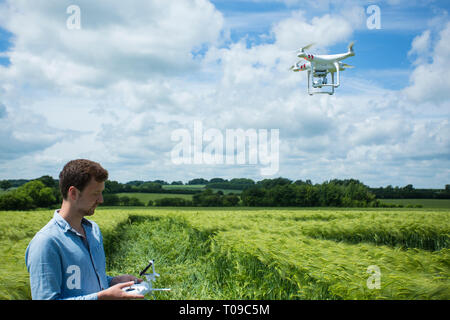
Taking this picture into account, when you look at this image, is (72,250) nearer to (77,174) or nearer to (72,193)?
(72,193)

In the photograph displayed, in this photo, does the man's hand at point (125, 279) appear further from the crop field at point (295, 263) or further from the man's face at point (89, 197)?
the crop field at point (295, 263)

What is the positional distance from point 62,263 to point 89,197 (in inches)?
16.6

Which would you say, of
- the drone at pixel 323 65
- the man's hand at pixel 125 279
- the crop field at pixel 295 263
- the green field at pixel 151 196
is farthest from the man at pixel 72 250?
the green field at pixel 151 196

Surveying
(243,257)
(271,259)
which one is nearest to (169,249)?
(243,257)

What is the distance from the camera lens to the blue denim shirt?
1.83 meters

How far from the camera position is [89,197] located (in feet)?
6.82

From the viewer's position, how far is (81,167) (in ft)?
6.68

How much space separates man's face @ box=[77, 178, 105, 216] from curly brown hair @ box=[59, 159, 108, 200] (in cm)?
3

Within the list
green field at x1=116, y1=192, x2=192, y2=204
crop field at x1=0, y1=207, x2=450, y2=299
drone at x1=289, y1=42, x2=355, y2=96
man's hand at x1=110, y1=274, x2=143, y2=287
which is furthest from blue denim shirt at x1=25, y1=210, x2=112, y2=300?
green field at x1=116, y1=192, x2=192, y2=204

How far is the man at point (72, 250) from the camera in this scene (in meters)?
1.84

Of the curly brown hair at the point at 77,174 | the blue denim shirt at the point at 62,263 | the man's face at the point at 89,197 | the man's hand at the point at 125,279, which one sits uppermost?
the curly brown hair at the point at 77,174

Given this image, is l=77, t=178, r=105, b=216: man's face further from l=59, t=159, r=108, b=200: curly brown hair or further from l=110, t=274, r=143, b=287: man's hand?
l=110, t=274, r=143, b=287: man's hand

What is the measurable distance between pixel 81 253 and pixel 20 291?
5.42ft
